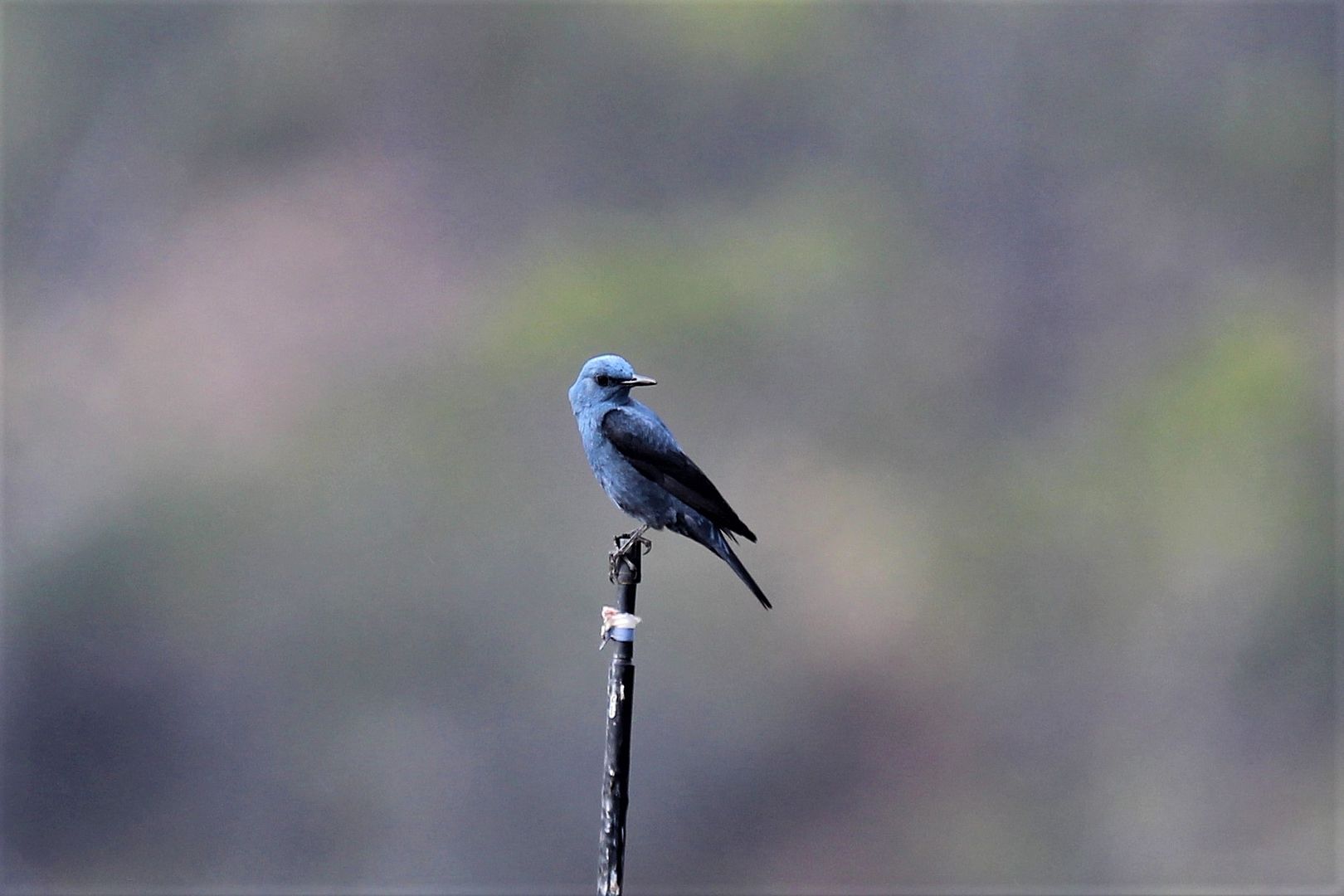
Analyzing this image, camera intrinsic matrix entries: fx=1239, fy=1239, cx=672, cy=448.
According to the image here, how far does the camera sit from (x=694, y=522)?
463 centimetres

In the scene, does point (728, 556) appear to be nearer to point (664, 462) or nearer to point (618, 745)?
point (664, 462)

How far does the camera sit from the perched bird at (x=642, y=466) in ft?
14.6

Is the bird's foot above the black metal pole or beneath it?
above

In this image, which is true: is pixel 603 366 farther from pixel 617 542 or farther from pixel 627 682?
pixel 627 682

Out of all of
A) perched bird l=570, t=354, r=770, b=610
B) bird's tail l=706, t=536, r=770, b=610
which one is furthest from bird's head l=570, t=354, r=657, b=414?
bird's tail l=706, t=536, r=770, b=610

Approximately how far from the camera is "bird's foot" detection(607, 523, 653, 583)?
4020 millimetres

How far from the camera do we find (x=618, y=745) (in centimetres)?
368

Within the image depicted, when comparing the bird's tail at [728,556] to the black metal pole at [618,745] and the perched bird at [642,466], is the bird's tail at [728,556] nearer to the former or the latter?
the perched bird at [642,466]

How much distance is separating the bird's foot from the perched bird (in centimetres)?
2

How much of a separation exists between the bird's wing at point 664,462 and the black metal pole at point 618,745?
0.70m

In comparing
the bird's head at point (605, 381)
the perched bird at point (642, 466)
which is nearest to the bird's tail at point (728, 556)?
the perched bird at point (642, 466)

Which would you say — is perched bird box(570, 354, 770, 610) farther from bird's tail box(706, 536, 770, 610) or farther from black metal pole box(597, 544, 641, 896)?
black metal pole box(597, 544, 641, 896)

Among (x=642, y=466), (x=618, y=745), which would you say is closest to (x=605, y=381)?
(x=642, y=466)

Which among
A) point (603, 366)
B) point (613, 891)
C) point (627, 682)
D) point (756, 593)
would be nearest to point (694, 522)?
point (756, 593)
